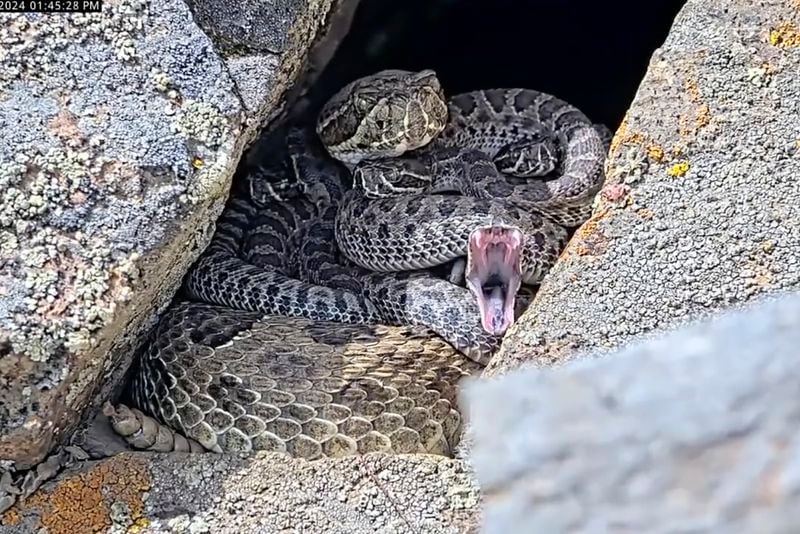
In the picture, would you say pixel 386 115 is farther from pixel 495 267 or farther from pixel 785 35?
pixel 785 35

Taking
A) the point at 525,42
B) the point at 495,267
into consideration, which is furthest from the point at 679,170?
the point at 525,42

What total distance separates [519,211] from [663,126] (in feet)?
3.20

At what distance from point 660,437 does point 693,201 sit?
1687mm

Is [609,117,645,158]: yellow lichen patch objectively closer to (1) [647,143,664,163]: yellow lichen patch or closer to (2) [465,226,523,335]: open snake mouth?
(1) [647,143,664,163]: yellow lichen patch

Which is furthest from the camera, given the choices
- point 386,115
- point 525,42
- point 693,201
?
point 525,42

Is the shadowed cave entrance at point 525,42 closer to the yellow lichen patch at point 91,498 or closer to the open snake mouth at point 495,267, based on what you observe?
the open snake mouth at point 495,267

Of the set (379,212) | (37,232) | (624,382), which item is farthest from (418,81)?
(624,382)

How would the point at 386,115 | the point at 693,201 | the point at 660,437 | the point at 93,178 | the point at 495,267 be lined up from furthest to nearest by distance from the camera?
1. the point at 386,115
2. the point at 495,267
3. the point at 693,201
4. the point at 93,178
5. the point at 660,437

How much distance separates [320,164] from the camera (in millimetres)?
4555

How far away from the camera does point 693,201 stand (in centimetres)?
Answer: 277

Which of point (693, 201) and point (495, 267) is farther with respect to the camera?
point (495, 267)

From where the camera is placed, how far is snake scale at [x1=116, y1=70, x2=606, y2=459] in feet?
10.1

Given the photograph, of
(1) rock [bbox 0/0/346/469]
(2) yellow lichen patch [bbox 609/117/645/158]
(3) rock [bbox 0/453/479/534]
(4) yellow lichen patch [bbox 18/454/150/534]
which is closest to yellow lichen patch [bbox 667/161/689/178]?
(2) yellow lichen patch [bbox 609/117/645/158]

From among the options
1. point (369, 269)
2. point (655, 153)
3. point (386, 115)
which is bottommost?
point (369, 269)
